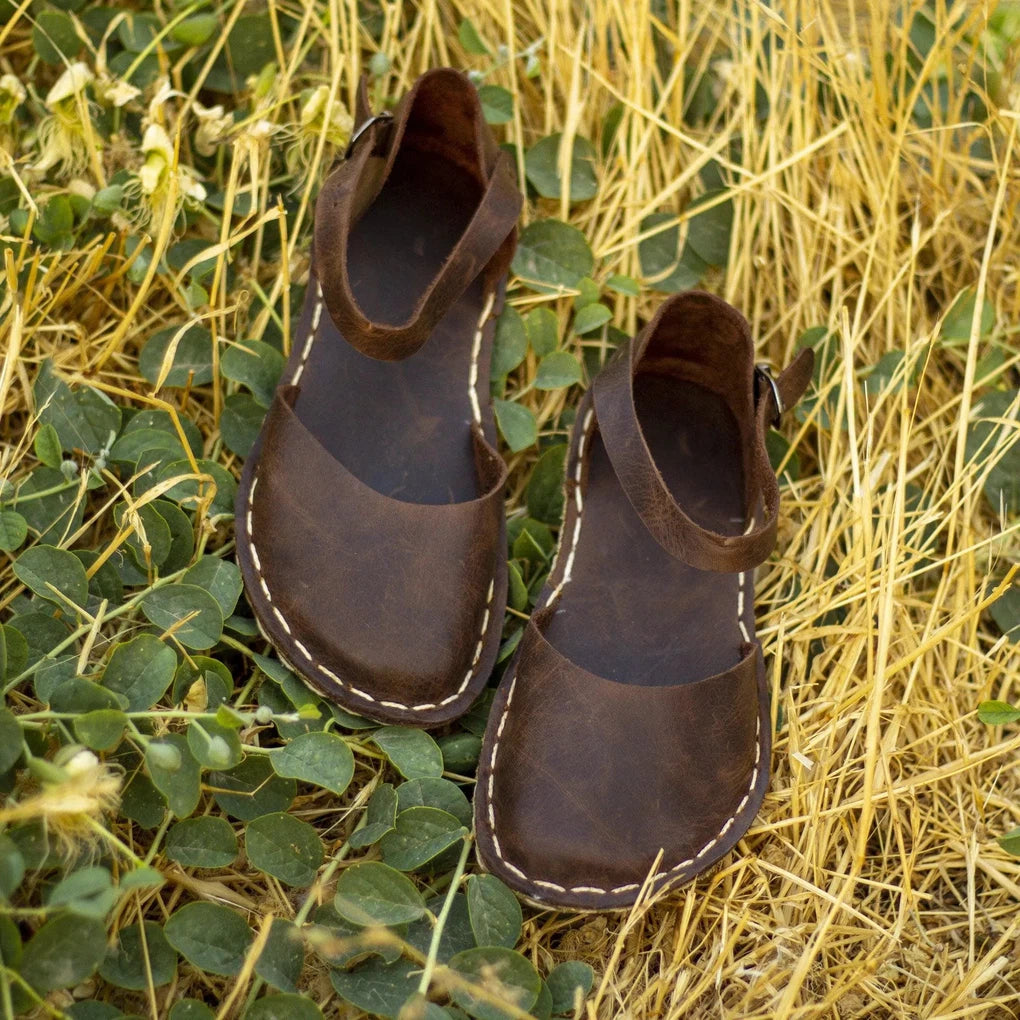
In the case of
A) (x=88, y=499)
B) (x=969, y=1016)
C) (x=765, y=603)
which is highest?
(x=88, y=499)

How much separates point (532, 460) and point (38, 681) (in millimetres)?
718

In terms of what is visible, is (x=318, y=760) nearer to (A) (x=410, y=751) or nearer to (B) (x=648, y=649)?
(A) (x=410, y=751)

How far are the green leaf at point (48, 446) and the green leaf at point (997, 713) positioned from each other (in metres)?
1.11

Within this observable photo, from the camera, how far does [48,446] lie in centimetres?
125

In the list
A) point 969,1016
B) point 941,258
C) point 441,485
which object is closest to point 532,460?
point 441,485

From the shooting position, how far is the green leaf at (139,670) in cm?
109

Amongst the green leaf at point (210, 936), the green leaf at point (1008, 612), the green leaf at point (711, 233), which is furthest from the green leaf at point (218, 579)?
the green leaf at point (1008, 612)

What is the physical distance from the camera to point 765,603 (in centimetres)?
145

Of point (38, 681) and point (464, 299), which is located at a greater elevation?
point (464, 299)

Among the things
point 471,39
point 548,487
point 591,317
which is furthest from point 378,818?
point 471,39

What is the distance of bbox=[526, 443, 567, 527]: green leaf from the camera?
1.45 m

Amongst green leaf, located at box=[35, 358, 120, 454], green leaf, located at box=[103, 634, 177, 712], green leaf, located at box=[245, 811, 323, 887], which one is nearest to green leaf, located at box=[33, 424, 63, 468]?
green leaf, located at box=[35, 358, 120, 454]

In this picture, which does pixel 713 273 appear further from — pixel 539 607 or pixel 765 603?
pixel 539 607

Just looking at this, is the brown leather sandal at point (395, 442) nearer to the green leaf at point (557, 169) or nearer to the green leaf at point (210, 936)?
the green leaf at point (557, 169)
